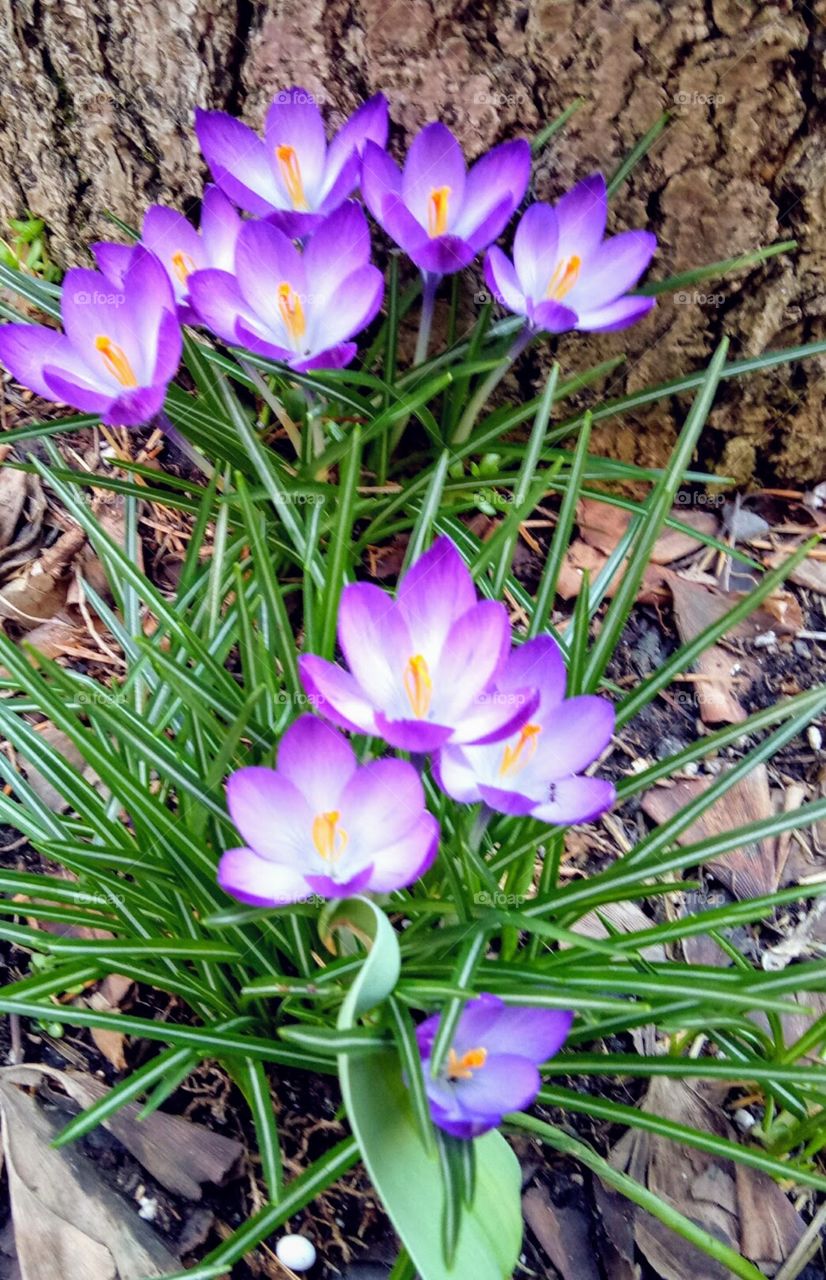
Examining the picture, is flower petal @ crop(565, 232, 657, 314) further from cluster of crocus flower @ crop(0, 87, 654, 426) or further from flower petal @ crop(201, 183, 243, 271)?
flower petal @ crop(201, 183, 243, 271)

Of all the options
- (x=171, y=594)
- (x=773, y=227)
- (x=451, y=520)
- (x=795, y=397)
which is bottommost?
(x=171, y=594)

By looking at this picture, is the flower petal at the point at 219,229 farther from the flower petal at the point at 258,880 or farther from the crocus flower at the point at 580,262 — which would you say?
the flower petal at the point at 258,880

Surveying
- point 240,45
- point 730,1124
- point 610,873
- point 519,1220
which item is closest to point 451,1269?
point 519,1220

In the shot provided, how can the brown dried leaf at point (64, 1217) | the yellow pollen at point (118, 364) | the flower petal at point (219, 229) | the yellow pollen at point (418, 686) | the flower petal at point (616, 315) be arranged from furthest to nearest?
1. the flower petal at point (616, 315)
2. the flower petal at point (219, 229)
3. the yellow pollen at point (118, 364)
4. the brown dried leaf at point (64, 1217)
5. the yellow pollen at point (418, 686)

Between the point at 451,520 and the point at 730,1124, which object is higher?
the point at 451,520

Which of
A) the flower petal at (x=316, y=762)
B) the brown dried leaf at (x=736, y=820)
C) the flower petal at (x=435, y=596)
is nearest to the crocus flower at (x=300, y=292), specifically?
the flower petal at (x=435, y=596)

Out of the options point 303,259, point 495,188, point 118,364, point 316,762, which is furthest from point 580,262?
point 316,762

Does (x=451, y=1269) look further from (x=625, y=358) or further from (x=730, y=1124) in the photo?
(x=625, y=358)
